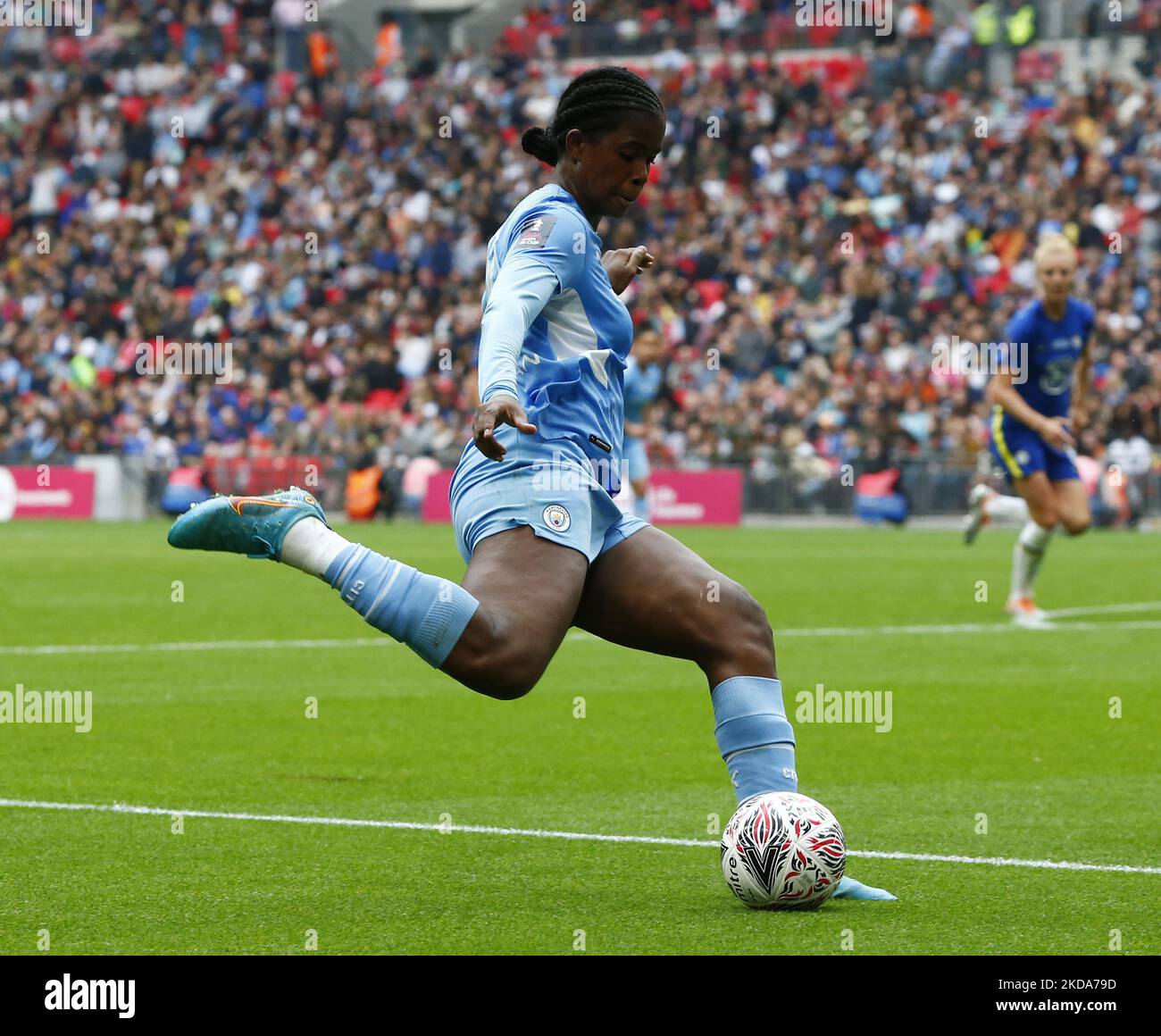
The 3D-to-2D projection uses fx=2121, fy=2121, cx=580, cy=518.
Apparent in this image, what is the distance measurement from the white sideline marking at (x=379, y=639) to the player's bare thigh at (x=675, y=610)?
25.6 ft

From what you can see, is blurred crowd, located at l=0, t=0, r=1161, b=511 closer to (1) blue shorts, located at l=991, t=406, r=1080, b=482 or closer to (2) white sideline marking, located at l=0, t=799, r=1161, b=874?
(1) blue shorts, located at l=991, t=406, r=1080, b=482

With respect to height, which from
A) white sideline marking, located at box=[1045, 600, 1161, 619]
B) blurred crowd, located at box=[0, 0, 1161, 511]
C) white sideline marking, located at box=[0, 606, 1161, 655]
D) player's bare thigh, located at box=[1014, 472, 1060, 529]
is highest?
blurred crowd, located at box=[0, 0, 1161, 511]

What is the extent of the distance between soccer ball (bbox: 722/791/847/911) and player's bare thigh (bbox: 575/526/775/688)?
0.39 metres

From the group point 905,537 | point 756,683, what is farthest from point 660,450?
point 756,683

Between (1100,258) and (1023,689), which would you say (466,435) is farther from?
(1023,689)

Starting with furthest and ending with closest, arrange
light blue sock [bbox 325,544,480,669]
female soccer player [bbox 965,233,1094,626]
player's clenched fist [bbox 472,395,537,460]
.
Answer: female soccer player [bbox 965,233,1094,626] < light blue sock [bbox 325,544,480,669] < player's clenched fist [bbox 472,395,537,460]

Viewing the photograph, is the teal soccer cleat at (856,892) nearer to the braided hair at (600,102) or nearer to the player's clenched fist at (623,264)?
the player's clenched fist at (623,264)

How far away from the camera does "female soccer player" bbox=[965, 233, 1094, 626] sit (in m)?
14.6

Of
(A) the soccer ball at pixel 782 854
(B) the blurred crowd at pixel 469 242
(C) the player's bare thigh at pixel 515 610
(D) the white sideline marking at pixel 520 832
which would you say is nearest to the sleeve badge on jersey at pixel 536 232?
(C) the player's bare thigh at pixel 515 610

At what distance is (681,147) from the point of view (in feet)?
117

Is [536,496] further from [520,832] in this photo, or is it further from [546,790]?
[546,790]

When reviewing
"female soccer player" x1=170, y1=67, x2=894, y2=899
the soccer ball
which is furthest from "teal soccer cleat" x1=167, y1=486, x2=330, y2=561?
the soccer ball

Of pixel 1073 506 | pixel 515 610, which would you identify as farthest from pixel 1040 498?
pixel 515 610

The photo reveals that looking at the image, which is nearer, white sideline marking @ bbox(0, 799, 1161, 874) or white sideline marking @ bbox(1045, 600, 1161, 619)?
white sideline marking @ bbox(0, 799, 1161, 874)
